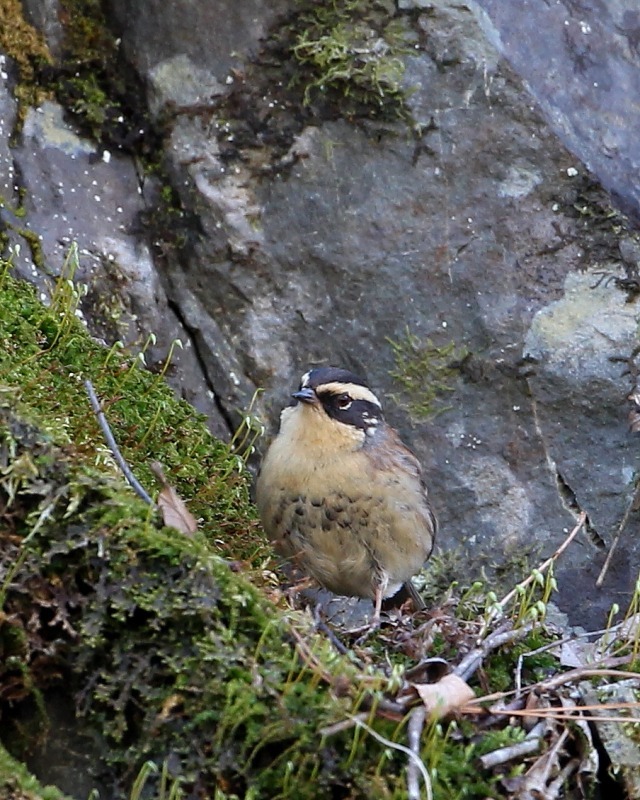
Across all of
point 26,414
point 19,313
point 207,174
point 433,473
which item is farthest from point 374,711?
point 207,174

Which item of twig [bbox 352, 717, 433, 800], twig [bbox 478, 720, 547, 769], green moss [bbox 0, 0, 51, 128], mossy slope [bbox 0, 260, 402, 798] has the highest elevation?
green moss [bbox 0, 0, 51, 128]

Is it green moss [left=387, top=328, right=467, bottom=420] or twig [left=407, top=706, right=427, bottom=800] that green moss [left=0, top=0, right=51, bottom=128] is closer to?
green moss [left=387, top=328, right=467, bottom=420]

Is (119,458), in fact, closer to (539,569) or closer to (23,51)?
(539,569)

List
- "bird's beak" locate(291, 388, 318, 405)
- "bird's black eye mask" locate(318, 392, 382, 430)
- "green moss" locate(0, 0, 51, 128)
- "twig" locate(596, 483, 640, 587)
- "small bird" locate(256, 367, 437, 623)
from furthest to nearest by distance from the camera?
"twig" locate(596, 483, 640, 587) < "green moss" locate(0, 0, 51, 128) < "bird's black eye mask" locate(318, 392, 382, 430) < "bird's beak" locate(291, 388, 318, 405) < "small bird" locate(256, 367, 437, 623)

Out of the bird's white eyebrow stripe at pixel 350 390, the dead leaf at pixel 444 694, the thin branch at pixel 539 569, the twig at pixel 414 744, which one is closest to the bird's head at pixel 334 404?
the bird's white eyebrow stripe at pixel 350 390

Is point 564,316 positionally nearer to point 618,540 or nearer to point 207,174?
point 618,540

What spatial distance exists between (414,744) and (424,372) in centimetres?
360

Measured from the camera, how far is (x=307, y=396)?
6.11 m

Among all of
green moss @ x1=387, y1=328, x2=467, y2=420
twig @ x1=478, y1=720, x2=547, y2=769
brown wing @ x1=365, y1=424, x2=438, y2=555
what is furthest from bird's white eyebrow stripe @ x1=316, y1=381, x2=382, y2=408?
twig @ x1=478, y1=720, x2=547, y2=769

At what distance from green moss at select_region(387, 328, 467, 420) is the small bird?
0.87 m

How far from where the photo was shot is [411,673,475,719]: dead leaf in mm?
3805

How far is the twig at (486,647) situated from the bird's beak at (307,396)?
74.3 inches

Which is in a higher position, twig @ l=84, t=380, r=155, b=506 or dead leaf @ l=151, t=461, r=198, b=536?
twig @ l=84, t=380, r=155, b=506

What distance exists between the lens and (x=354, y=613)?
270 inches
